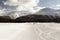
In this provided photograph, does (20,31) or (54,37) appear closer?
(54,37)

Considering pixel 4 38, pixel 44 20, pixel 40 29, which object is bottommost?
pixel 4 38

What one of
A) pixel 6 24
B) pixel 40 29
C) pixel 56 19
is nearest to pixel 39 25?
pixel 40 29

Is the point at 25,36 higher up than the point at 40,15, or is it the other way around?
the point at 40,15

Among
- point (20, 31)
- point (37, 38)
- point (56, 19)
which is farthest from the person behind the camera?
point (56, 19)

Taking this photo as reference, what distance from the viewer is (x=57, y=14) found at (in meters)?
1.18

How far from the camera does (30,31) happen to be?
105 centimetres

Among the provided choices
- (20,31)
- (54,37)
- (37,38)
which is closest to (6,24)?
(20,31)

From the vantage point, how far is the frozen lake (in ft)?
3.14

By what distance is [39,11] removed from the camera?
1.18m

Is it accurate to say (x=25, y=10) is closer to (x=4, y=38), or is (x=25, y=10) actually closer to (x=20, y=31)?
(x=20, y=31)

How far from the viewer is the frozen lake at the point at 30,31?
0.96 meters

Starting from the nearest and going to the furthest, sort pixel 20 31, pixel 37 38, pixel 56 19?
pixel 37 38
pixel 20 31
pixel 56 19

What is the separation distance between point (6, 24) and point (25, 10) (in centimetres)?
25

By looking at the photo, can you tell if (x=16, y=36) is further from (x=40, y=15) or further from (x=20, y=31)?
(x=40, y=15)
